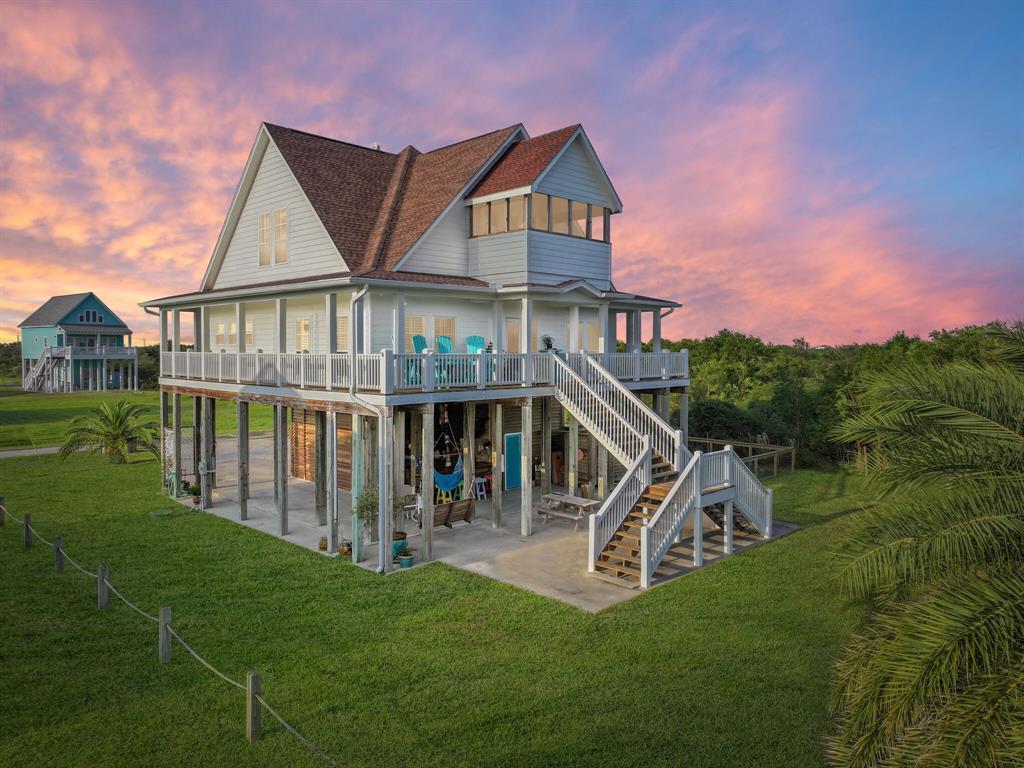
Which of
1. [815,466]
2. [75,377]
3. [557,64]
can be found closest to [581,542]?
[557,64]

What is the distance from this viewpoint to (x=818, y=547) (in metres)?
17.6

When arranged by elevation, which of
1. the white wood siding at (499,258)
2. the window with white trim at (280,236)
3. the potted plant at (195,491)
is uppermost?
the window with white trim at (280,236)

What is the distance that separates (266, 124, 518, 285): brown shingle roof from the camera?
2125 centimetres

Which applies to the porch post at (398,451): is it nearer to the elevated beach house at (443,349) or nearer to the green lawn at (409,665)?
the elevated beach house at (443,349)

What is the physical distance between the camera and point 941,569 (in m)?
6.78

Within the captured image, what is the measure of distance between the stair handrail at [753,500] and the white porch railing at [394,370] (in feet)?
7.09

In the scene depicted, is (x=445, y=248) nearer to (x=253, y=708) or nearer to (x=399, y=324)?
(x=399, y=324)

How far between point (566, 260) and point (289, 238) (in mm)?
9091

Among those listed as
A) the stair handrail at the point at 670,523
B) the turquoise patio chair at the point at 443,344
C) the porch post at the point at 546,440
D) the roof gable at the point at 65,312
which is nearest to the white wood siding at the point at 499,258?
the turquoise patio chair at the point at 443,344

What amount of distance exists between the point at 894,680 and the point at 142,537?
17.9 meters

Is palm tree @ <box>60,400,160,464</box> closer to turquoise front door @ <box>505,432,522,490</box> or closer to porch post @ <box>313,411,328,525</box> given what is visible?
porch post @ <box>313,411,328,525</box>

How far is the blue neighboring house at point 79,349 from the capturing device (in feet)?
244

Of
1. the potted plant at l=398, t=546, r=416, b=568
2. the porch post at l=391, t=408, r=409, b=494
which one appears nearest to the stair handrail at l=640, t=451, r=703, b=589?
the potted plant at l=398, t=546, r=416, b=568

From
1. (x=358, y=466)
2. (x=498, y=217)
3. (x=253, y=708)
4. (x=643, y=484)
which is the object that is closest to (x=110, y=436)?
(x=358, y=466)
